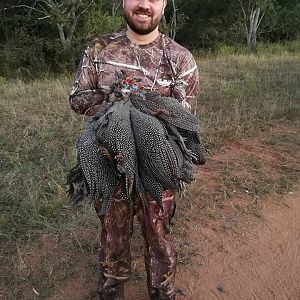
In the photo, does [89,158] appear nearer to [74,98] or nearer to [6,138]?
[74,98]

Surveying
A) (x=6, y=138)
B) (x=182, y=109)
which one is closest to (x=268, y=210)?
(x=182, y=109)

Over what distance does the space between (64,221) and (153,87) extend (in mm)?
1776

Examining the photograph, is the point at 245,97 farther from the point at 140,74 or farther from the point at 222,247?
the point at 140,74

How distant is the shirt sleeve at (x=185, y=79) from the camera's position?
208 cm

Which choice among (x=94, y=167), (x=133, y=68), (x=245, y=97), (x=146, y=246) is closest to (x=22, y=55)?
(x=245, y=97)

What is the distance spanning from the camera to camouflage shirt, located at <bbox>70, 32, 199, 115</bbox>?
207 cm

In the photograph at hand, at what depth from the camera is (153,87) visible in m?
2.06

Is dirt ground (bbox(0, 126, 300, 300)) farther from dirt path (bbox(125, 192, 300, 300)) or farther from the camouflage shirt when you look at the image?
the camouflage shirt

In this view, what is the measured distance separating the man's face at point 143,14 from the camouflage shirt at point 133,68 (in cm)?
10

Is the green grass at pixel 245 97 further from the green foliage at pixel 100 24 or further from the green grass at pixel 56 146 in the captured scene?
the green foliage at pixel 100 24

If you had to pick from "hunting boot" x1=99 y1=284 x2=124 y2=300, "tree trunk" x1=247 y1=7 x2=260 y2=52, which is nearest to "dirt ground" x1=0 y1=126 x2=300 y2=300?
Answer: "hunting boot" x1=99 y1=284 x2=124 y2=300

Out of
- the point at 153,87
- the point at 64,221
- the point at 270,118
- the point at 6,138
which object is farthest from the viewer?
the point at 270,118

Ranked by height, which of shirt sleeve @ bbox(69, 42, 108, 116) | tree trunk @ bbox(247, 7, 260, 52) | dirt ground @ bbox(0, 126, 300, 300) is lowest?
tree trunk @ bbox(247, 7, 260, 52)

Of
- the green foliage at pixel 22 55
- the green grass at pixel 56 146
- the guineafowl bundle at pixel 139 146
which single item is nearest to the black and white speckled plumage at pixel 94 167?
the guineafowl bundle at pixel 139 146
